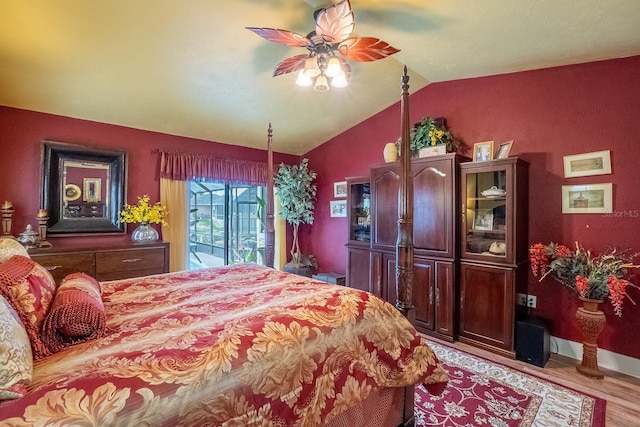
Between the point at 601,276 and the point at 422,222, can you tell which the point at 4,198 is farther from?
the point at 601,276

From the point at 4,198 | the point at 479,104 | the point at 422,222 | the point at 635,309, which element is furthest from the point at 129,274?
the point at 635,309

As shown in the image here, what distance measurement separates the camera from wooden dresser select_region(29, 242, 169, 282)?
2852 millimetres

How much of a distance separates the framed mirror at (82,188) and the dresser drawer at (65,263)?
492mm

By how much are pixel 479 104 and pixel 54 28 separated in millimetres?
3859

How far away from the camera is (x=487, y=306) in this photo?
2934 millimetres

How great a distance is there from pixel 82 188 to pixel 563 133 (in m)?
4.92

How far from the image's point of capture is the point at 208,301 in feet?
5.68

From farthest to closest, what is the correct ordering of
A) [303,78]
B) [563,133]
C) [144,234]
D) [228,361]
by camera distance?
[144,234] → [563,133] → [303,78] → [228,361]

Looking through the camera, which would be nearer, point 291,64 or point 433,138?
point 291,64

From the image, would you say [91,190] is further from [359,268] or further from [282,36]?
[359,268]

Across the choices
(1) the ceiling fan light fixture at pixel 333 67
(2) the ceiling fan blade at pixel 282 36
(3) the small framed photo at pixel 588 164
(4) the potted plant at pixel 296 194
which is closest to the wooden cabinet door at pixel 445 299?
(3) the small framed photo at pixel 588 164

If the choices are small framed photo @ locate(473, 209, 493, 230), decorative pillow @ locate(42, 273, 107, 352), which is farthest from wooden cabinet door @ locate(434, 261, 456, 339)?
decorative pillow @ locate(42, 273, 107, 352)

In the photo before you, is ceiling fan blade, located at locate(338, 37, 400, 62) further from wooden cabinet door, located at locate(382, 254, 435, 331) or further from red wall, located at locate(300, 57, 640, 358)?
wooden cabinet door, located at locate(382, 254, 435, 331)

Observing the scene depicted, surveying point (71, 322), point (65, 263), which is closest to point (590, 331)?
point (71, 322)
